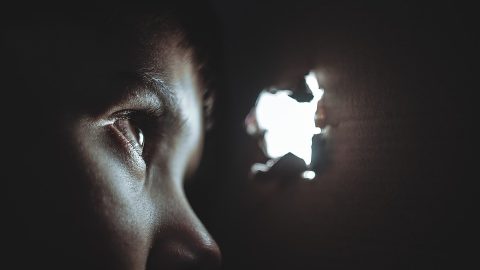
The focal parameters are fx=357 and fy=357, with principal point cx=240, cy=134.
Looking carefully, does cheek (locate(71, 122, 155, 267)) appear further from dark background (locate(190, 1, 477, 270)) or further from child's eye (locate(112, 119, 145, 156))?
dark background (locate(190, 1, 477, 270))

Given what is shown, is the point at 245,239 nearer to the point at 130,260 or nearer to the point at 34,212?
the point at 130,260

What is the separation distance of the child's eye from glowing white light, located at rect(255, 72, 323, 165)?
1.05 ft

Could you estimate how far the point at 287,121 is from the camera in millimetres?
854

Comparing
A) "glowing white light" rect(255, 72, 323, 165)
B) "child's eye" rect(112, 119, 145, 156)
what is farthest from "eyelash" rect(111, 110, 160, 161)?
"glowing white light" rect(255, 72, 323, 165)

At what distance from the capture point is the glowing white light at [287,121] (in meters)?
0.80

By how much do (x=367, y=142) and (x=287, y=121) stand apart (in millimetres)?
216

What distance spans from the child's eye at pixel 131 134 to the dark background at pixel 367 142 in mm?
333

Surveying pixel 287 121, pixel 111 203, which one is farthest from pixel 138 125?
pixel 287 121

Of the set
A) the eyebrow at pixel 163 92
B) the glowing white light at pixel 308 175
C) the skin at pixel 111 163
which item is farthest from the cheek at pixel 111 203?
the glowing white light at pixel 308 175

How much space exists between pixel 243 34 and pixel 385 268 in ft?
2.29

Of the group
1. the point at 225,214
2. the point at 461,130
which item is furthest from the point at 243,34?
the point at 461,130

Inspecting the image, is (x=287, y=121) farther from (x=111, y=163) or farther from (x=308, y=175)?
(x=111, y=163)

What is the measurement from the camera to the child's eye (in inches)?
26.3

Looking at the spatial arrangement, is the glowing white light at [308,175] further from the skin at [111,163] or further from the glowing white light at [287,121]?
the skin at [111,163]
